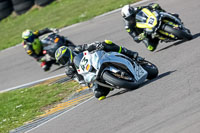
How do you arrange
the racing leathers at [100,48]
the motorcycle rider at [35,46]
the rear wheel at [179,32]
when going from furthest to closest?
the motorcycle rider at [35,46] → the rear wheel at [179,32] → the racing leathers at [100,48]

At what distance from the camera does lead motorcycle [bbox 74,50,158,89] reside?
797 cm

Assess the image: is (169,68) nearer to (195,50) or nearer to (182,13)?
(195,50)

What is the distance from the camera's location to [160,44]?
39.5 feet

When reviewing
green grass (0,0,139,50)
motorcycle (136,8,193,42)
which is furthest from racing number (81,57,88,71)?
green grass (0,0,139,50)

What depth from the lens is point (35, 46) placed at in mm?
15133

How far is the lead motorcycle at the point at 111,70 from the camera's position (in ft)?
26.2

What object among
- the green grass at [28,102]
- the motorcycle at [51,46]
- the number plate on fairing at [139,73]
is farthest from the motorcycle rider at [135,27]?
the motorcycle at [51,46]

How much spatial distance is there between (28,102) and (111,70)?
4338 millimetres

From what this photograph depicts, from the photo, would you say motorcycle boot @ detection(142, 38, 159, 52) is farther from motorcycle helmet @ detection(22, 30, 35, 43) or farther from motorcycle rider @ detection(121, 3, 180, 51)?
motorcycle helmet @ detection(22, 30, 35, 43)

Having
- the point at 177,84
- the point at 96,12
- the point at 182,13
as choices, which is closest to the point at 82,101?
the point at 177,84

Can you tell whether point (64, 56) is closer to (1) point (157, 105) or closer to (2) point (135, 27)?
(1) point (157, 105)

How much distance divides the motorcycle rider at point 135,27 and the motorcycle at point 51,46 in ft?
11.6

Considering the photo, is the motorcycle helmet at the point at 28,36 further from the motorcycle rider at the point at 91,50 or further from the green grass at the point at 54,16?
the motorcycle rider at the point at 91,50

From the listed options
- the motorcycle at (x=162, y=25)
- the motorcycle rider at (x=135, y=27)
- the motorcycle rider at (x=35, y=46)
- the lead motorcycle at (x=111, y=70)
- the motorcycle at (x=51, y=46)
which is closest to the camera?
the lead motorcycle at (x=111, y=70)
